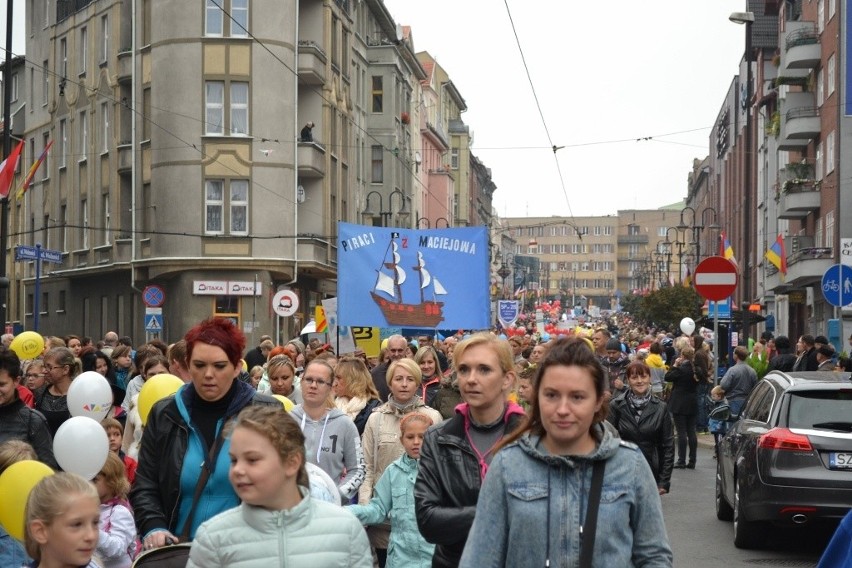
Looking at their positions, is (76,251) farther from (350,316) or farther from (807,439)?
(807,439)

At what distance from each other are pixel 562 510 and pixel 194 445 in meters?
2.34

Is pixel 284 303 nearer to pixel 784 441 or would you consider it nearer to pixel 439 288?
pixel 439 288

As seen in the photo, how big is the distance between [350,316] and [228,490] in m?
11.6

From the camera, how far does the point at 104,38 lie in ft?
157

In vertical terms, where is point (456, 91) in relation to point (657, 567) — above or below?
above

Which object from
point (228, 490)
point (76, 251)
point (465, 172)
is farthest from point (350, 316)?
point (465, 172)

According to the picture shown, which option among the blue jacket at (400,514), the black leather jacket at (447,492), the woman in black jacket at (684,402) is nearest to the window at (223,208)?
the woman in black jacket at (684,402)

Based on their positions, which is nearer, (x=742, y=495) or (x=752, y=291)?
(x=742, y=495)

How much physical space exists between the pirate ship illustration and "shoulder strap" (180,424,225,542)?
11327mm

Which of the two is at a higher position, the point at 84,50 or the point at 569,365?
the point at 84,50

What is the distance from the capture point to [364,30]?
202 feet

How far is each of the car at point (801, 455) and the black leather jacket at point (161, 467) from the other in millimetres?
6527

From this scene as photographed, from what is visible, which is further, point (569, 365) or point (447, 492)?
point (447, 492)

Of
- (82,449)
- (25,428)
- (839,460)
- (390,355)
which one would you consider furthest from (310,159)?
(82,449)
